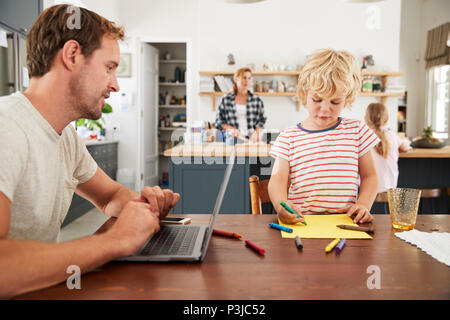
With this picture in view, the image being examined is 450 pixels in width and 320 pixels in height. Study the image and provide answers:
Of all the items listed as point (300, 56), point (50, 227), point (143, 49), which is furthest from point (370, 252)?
point (143, 49)

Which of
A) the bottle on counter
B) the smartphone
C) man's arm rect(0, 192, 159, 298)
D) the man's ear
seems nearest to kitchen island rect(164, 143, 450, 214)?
the smartphone

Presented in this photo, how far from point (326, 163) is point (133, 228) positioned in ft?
2.84

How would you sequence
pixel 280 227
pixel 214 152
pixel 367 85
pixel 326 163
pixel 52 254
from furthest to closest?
pixel 367 85 < pixel 214 152 < pixel 326 163 < pixel 280 227 < pixel 52 254

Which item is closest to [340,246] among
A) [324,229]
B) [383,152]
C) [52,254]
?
[324,229]

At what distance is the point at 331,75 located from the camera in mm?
1300

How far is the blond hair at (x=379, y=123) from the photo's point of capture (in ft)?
9.00

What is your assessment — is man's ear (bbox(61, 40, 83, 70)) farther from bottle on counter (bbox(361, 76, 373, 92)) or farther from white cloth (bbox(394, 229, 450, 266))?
bottle on counter (bbox(361, 76, 373, 92))

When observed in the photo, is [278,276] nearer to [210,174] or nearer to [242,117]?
[210,174]

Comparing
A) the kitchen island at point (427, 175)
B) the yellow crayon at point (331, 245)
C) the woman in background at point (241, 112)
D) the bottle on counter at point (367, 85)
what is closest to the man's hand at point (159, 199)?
the yellow crayon at point (331, 245)

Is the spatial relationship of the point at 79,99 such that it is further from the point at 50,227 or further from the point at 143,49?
the point at 143,49

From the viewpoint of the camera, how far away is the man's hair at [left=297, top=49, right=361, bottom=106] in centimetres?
130

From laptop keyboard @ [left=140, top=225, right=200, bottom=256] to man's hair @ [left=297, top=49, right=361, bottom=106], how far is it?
2.21ft

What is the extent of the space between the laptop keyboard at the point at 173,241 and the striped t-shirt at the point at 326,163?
0.54 m
